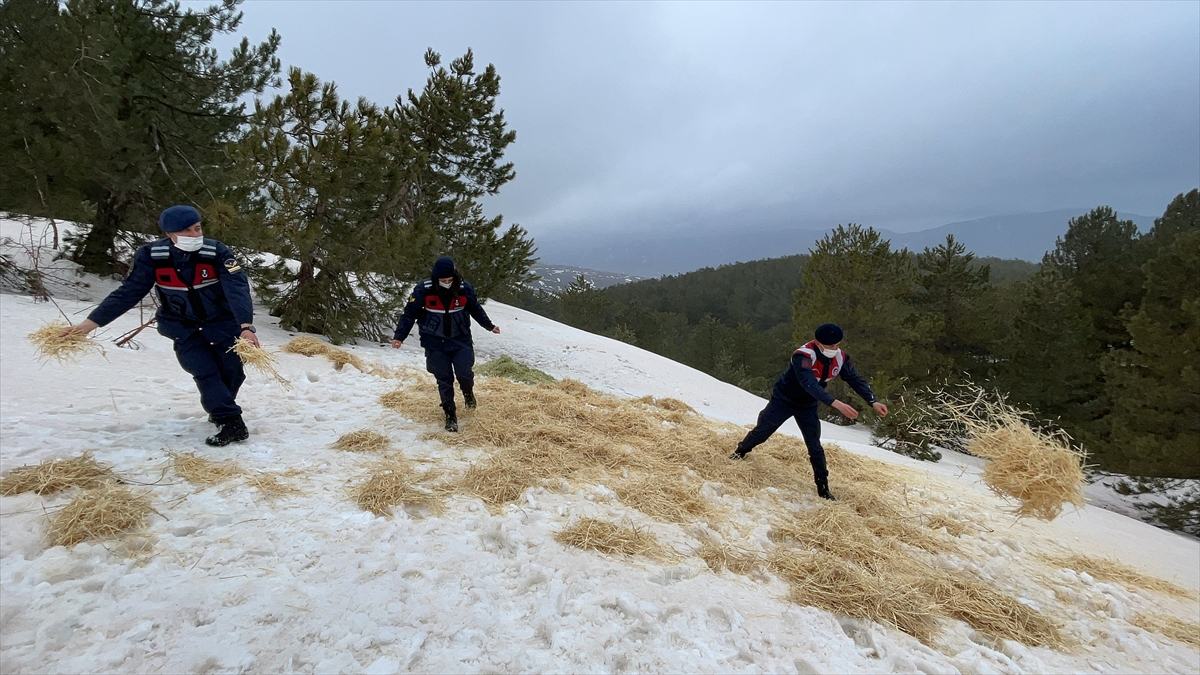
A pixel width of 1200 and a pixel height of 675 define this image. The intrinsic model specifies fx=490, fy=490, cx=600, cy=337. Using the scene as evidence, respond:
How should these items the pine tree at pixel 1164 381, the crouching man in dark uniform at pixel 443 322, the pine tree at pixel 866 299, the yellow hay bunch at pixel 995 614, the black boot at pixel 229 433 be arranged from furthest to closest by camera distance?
the pine tree at pixel 866 299
the pine tree at pixel 1164 381
the crouching man in dark uniform at pixel 443 322
the black boot at pixel 229 433
the yellow hay bunch at pixel 995 614

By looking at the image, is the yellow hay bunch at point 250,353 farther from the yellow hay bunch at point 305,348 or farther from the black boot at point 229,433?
the yellow hay bunch at point 305,348

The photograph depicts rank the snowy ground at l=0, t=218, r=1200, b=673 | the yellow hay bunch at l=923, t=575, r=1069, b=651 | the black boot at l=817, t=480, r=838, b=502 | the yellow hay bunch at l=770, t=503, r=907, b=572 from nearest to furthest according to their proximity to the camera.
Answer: the snowy ground at l=0, t=218, r=1200, b=673 < the yellow hay bunch at l=923, t=575, r=1069, b=651 < the yellow hay bunch at l=770, t=503, r=907, b=572 < the black boot at l=817, t=480, r=838, b=502

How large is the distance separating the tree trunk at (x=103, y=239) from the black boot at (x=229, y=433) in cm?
916

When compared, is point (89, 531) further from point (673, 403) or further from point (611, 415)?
point (673, 403)

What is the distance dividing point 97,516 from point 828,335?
563cm

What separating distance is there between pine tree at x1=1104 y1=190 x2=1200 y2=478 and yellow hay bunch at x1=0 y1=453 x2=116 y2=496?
16.3 metres

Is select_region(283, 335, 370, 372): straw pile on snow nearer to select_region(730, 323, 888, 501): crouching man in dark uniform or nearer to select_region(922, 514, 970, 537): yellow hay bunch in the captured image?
select_region(730, 323, 888, 501): crouching man in dark uniform

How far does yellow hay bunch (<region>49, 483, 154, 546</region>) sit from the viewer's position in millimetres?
2674

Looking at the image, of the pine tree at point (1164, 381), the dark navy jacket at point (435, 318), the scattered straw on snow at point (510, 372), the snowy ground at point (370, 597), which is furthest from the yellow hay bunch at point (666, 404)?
the pine tree at point (1164, 381)

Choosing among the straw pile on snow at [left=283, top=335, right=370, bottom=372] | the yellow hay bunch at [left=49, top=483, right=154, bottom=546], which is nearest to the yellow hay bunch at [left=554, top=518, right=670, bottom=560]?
the yellow hay bunch at [left=49, top=483, right=154, bottom=546]

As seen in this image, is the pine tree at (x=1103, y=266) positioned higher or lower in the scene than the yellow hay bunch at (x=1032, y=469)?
higher

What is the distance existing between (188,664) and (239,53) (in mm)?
11991

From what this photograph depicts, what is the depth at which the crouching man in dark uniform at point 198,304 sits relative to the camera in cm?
377

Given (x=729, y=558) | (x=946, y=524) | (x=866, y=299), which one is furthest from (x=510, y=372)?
(x=866, y=299)
